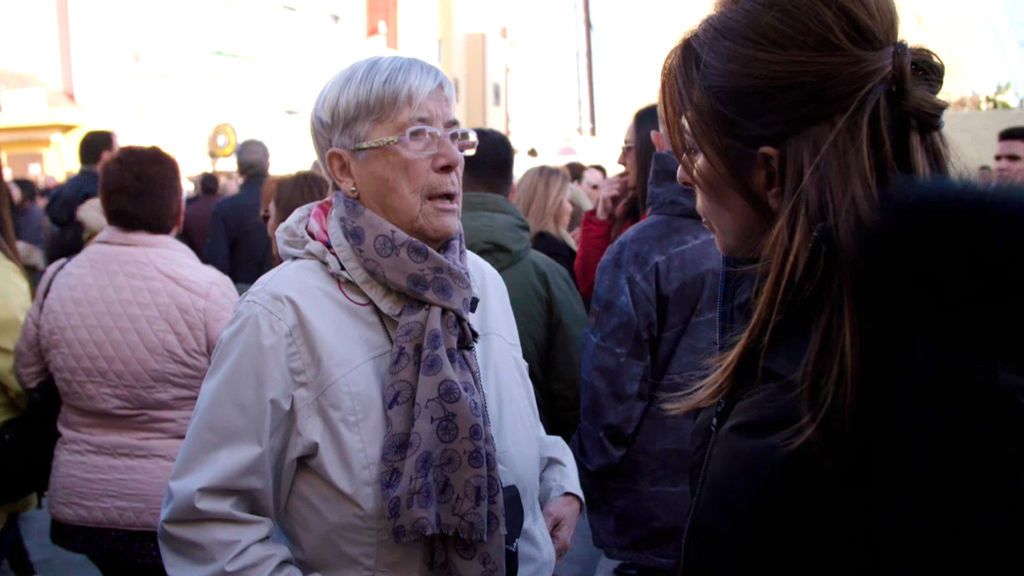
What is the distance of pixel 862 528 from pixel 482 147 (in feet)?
10.4

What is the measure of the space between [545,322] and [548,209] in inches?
95.6

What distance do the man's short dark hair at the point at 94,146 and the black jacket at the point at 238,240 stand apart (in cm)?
84

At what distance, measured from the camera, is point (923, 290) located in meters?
1.01

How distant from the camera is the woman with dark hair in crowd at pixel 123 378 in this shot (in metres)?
3.22

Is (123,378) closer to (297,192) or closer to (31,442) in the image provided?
(31,442)

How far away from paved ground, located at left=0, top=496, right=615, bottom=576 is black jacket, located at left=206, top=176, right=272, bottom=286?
6.47ft

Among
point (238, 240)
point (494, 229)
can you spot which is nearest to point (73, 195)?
point (238, 240)

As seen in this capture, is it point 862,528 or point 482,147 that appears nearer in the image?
point 862,528

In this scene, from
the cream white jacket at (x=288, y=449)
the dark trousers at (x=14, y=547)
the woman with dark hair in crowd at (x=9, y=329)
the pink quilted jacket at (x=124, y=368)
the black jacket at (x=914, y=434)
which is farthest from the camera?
the dark trousers at (x=14, y=547)

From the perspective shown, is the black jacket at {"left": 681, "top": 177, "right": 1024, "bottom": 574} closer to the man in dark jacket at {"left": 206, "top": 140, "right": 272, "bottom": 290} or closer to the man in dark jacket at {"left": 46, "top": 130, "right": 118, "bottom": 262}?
the man in dark jacket at {"left": 46, "top": 130, "right": 118, "bottom": 262}

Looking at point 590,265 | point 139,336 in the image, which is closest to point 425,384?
point 139,336

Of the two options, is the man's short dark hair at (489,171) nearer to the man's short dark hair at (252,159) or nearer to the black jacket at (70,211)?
the black jacket at (70,211)

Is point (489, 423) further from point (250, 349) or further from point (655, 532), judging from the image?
point (655, 532)

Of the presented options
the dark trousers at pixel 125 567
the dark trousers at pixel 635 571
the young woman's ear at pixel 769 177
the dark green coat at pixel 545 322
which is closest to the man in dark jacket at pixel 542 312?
the dark green coat at pixel 545 322
